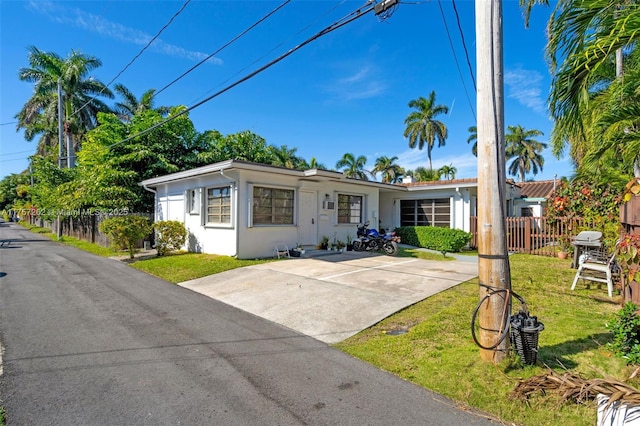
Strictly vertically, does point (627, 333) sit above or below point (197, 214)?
below

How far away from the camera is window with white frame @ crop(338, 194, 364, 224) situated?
13656mm

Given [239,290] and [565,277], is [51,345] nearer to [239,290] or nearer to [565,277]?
[239,290]

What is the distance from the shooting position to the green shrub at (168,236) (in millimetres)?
11789

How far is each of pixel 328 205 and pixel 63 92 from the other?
23876 millimetres

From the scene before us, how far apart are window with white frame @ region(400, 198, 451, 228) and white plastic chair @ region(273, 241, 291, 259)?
7.36 m

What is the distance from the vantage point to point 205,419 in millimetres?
2551

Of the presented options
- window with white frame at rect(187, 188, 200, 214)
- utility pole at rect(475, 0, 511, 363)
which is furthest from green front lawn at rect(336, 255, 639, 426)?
window with white frame at rect(187, 188, 200, 214)

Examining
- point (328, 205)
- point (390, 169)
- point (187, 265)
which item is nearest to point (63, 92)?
point (187, 265)

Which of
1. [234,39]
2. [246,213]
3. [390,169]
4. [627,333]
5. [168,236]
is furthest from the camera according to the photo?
[390,169]

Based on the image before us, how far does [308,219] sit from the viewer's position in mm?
12234

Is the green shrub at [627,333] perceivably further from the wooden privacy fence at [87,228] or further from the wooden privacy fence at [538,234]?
the wooden privacy fence at [87,228]

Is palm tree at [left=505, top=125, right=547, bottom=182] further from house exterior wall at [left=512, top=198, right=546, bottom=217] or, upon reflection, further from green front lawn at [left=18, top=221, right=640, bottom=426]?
green front lawn at [left=18, top=221, right=640, bottom=426]

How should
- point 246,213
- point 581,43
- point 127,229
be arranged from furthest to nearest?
1. point 127,229
2. point 246,213
3. point 581,43

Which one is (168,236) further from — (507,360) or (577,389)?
(577,389)
